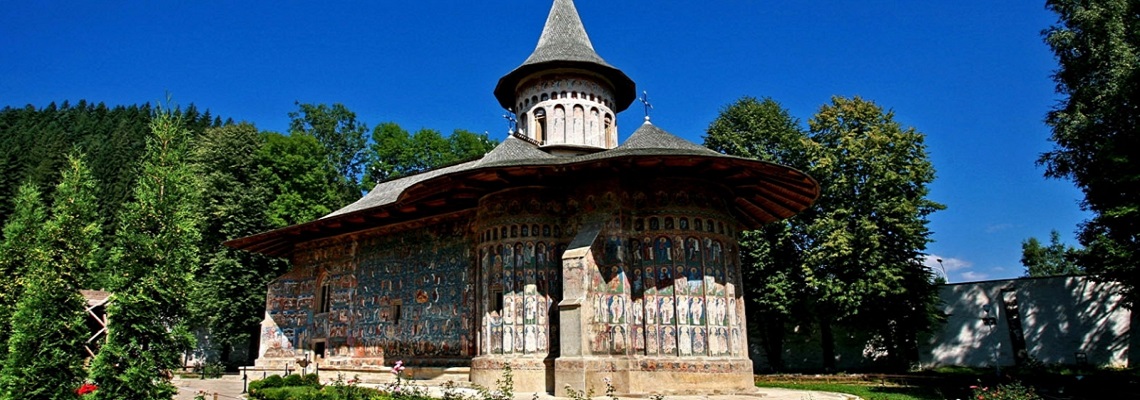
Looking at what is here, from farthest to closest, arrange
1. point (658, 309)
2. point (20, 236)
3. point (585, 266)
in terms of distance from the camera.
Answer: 1. point (658, 309)
2. point (585, 266)
3. point (20, 236)

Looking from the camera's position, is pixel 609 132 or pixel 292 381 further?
pixel 609 132

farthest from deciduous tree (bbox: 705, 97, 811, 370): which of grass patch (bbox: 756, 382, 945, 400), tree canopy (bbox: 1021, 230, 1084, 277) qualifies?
tree canopy (bbox: 1021, 230, 1084, 277)

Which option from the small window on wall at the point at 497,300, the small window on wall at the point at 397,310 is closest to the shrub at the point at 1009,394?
the small window on wall at the point at 497,300

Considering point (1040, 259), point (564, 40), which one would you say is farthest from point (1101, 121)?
point (1040, 259)

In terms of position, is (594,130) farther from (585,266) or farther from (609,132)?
(585,266)

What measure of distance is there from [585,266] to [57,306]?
8.00 m

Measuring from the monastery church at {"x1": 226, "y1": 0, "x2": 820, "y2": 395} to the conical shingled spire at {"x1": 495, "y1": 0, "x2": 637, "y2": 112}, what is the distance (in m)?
4.75

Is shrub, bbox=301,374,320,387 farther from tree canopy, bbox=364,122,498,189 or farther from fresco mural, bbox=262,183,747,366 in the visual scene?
tree canopy, bbox=364,122,498,189

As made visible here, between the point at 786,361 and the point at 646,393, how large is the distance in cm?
1677

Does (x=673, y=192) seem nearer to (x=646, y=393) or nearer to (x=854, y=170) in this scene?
(x=646, y=393)

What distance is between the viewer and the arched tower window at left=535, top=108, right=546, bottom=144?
769 inches

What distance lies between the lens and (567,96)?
1948 cm

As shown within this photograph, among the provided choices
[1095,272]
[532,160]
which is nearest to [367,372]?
[532,160]

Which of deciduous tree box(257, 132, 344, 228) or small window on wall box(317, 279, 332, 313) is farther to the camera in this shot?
deciduous tree box(257, 132, 344, 228)
